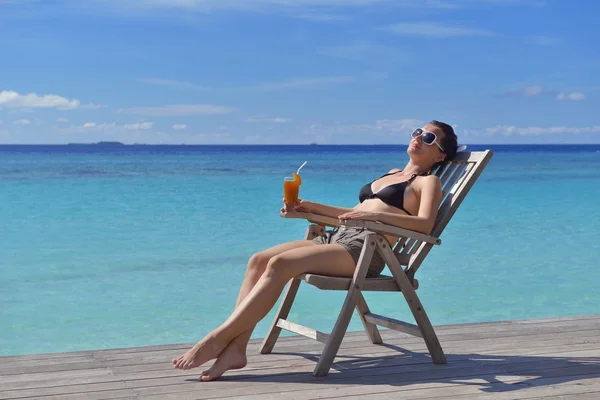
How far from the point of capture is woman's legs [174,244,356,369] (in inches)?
134

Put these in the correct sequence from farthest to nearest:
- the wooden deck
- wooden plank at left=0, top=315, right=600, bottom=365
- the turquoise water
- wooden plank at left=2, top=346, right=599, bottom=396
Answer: the turquoise water, wooden plank at left=0, top=315, right=600, bottom=365, wooden plank at left=2, top=346, right=599, bottom=396, the wooden deck

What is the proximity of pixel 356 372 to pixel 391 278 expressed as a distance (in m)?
0.43

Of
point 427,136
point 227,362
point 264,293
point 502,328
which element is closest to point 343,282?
point 264,293

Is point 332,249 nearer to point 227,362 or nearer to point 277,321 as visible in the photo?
point 277,321

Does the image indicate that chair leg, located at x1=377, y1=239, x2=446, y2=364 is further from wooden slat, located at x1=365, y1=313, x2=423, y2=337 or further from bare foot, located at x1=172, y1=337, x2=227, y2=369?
bare foot, located at x1=172, y1=337, x2=227, y2=369

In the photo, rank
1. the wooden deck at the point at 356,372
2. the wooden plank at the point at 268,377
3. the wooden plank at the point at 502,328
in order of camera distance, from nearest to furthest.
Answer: the wooden deck at the point at 356,372, the wooden plank at the point at 268,377, the wooden plank at the point at 502,328

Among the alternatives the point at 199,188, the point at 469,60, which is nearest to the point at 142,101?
the point at 469,60

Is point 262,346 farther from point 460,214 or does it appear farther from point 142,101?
point 142,101

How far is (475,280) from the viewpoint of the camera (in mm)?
9031

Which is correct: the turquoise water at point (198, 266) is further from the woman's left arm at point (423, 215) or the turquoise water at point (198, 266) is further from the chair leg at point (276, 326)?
the woman's left arm at point (423, 215)

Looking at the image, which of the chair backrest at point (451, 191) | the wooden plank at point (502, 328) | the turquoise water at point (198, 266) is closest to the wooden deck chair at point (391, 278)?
the chair backrest at point (451, 191)

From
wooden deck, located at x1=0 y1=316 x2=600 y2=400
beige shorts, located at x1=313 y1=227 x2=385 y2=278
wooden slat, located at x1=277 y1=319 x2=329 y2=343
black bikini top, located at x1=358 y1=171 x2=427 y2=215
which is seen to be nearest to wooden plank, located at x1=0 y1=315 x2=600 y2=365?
wooden deck, located at x1=0 y1=316 x2=600 y2=400

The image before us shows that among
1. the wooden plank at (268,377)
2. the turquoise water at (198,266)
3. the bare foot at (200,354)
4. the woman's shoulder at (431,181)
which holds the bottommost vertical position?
the turquoise water at (198,266)

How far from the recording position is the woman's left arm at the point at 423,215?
358cm
